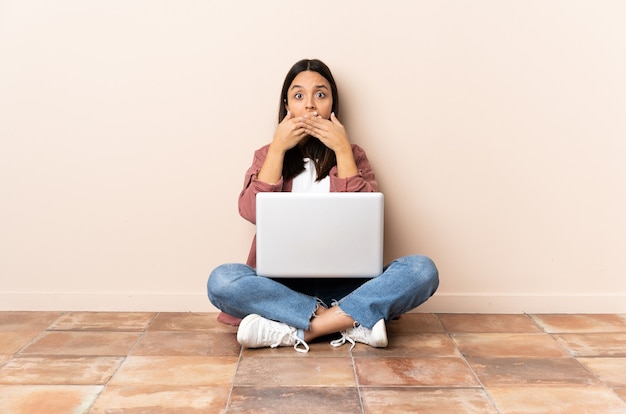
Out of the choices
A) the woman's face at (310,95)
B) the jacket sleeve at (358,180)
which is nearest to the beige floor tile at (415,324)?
the jacket sleeve at (358,180)

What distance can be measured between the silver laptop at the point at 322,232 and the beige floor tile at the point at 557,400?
0.48 meters

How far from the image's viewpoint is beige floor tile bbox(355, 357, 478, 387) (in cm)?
165

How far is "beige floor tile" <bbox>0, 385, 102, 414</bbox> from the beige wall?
2.26 feet

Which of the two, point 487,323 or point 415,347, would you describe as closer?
point 415,347

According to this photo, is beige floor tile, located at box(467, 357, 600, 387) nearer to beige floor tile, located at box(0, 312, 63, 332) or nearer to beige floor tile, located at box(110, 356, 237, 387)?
beige floor tile, located at box(110, 356, 237, 387)

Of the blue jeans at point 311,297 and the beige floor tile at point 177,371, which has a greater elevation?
the blue jeans at point 311,297

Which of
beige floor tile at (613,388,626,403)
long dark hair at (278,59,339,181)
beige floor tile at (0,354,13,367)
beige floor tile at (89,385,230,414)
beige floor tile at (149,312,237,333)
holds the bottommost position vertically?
beige floor tile at (149,312,237,333)

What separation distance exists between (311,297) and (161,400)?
607 millimetres

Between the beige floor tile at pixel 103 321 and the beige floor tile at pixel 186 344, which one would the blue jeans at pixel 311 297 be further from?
the beige floor tile at pixel 103 321

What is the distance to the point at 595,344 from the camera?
6.48ft

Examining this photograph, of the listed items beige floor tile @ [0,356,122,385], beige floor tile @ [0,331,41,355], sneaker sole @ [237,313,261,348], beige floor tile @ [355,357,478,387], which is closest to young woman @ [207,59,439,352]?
sneaker sole @ [237,313,261,348]

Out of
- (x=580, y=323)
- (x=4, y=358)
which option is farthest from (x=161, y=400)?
(x=580, y=323)

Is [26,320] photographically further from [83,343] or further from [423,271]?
[423,271]

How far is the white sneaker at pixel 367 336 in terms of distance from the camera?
187 cm
